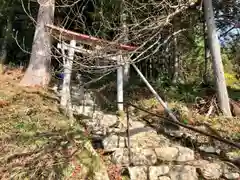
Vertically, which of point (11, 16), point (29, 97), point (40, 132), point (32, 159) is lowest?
point (32, 159)

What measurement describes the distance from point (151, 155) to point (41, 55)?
497 centimetres

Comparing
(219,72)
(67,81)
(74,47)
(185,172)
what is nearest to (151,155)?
(185,172)

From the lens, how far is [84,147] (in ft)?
15.3

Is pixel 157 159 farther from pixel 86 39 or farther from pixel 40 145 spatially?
pixel 86 39

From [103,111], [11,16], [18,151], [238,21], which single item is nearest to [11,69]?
[11,16]

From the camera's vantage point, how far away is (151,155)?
5.11 metres

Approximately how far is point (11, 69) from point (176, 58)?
5.74 m

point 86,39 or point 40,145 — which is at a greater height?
point 86,39

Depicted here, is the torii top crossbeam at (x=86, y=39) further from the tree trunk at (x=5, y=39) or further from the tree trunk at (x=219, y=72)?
the tree trunk at (x=5, y=39)

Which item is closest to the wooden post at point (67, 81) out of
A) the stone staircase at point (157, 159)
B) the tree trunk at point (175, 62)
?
the stone staircase at point (157, 159)

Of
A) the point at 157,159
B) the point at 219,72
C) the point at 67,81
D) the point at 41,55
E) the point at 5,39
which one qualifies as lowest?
the point at 157,159

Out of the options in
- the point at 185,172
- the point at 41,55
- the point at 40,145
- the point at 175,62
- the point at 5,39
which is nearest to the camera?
the point at 40,145

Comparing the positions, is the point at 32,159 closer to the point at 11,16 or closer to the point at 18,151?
the point at 18,151

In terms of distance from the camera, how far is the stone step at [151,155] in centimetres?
488
